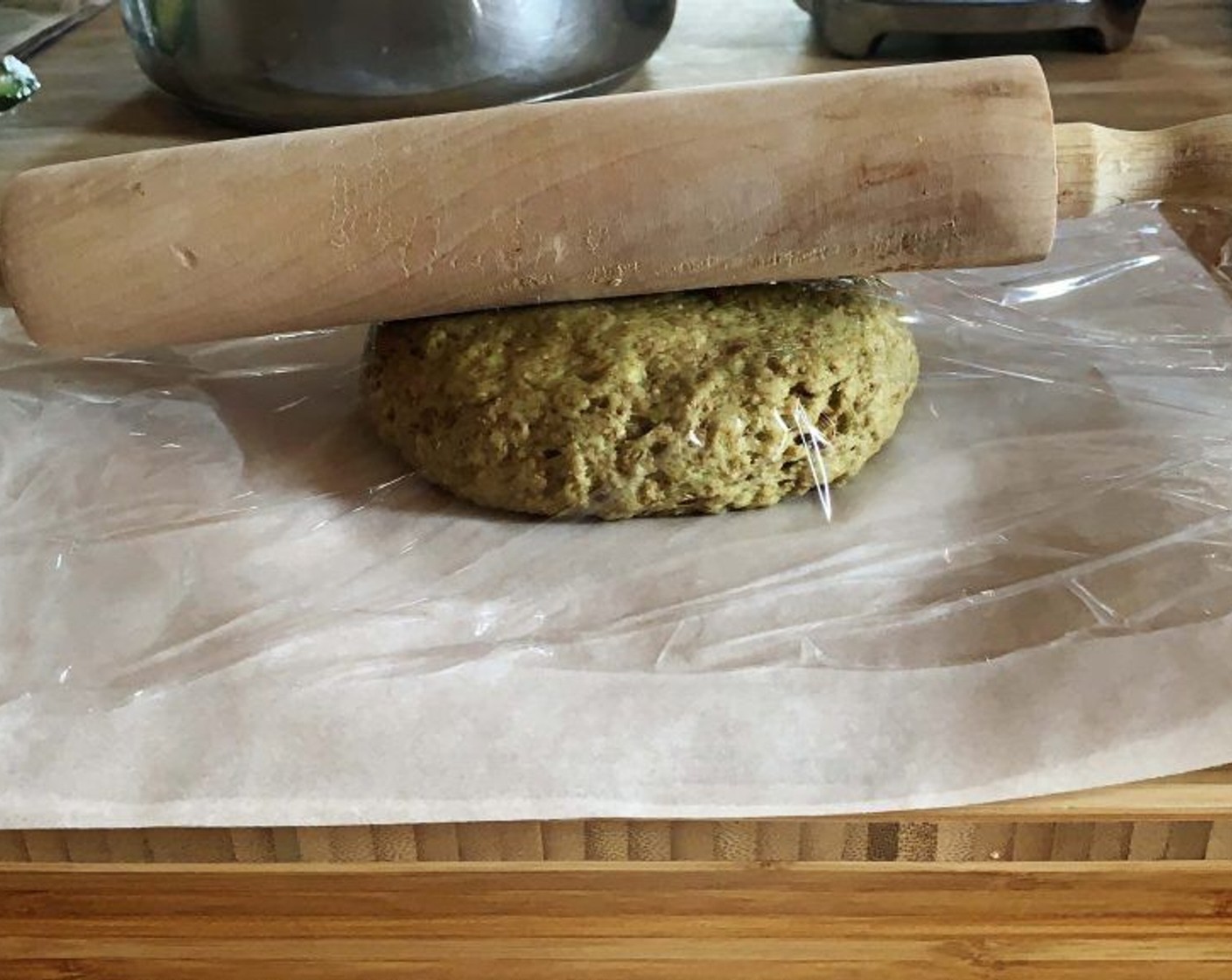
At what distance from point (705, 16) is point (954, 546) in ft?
A: 2.96

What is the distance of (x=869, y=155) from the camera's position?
0.56 m

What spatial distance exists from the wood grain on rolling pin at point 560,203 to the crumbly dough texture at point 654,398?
29 millimetres

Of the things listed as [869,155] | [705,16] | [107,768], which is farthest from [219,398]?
[705,16]

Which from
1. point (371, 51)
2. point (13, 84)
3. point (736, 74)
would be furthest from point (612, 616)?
point (13, 84)

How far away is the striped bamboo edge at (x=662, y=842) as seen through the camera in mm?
494

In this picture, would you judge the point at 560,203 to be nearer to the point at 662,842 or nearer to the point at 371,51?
the point at 662,842

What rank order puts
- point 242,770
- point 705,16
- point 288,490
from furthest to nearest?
point 705,16 → point 288,490 → point 242,770

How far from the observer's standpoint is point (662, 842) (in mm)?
503

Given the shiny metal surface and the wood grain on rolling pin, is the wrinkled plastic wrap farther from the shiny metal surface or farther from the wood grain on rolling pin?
the shiny metal surface

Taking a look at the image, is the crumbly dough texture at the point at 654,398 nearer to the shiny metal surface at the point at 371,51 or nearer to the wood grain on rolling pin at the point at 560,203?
the wood grain on rolling pin at the point at 560,203

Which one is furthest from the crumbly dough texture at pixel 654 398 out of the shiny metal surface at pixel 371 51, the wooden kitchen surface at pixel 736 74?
the wooden kitchen surface at pixel 736 74

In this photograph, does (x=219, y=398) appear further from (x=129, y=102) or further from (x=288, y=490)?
(x=129, y=102)

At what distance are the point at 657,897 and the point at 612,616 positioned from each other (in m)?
0.12

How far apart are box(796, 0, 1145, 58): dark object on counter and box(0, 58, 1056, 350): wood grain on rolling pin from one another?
57 centimetres
